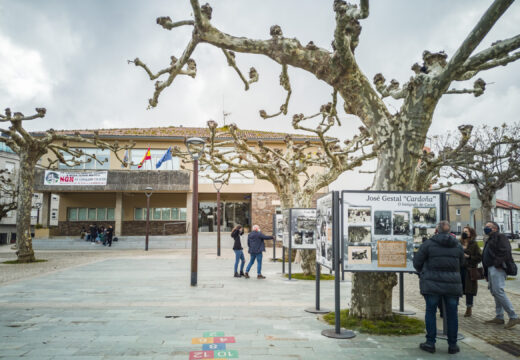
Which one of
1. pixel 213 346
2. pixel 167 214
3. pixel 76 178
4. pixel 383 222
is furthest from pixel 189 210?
pixel 213 346

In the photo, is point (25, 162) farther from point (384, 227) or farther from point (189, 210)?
point (189, 210)

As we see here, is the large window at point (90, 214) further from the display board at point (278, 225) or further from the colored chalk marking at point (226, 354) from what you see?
the colored chalk marking at point (226, 354)

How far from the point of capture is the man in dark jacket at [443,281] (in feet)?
16.6

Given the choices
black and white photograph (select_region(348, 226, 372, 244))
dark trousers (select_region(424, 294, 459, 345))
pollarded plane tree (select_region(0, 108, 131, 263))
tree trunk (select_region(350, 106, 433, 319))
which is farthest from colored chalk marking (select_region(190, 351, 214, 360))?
pollarded plane tree (select_region(0, 108, 131, 263))

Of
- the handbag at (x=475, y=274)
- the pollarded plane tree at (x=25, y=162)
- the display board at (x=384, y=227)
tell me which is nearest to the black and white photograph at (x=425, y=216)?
the display board at (x=384, y=227)

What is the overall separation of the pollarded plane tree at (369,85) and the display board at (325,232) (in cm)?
58

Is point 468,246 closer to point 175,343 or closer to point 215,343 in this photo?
point 215,343

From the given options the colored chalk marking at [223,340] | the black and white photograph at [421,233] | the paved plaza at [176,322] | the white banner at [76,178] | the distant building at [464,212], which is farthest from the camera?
the distant building at [464,212]

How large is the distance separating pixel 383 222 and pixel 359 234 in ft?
1.43

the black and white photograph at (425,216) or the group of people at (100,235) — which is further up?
the black and white photograph at (425,216)

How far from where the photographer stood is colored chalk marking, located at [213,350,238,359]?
4.79m

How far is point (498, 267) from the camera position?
6582mm

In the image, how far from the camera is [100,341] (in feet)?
17.8

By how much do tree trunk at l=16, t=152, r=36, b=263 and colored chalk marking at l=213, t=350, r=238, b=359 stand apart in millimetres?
15067
